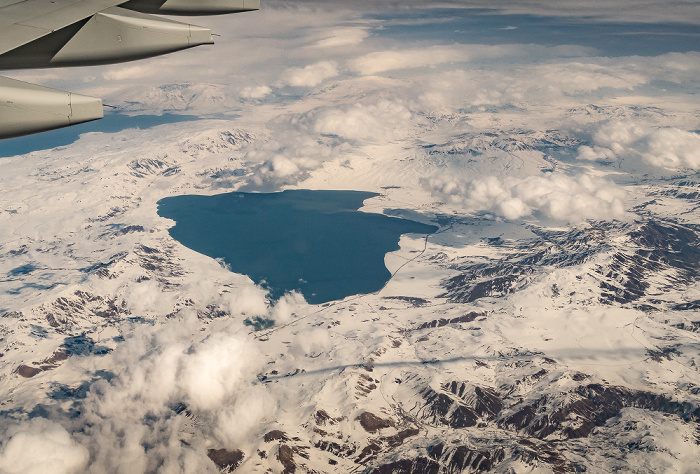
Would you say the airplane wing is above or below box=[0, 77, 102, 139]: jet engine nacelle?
above

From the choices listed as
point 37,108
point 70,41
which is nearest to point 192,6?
point 70,41

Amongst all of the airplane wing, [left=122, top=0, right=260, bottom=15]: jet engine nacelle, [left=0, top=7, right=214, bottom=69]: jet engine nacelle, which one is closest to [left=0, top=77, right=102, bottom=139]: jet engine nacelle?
the airplane wing

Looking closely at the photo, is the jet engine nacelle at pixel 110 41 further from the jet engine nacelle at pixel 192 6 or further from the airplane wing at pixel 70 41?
the jet engine nacelle at pixel 192 6

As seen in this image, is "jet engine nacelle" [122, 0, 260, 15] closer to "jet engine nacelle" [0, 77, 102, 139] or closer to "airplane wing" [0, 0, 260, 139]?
"airplane wing" [0, 0, 260, 139]

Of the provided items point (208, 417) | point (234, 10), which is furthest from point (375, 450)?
point (234, 10)

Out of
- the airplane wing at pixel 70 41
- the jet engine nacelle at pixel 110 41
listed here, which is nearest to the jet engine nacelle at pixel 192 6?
the airplane wing at pixel 70 41
